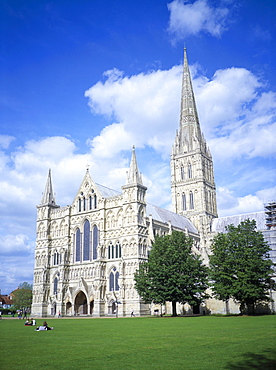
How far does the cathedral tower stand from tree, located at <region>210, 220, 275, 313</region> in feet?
136

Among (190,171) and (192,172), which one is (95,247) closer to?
(192,172)

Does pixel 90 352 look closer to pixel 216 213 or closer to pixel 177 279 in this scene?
pixel 177 279

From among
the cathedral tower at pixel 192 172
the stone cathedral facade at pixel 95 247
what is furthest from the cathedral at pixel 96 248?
the cathedral tower at pixel 192 172

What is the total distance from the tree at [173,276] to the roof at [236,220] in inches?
1565

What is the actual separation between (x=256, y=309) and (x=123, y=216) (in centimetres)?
2497

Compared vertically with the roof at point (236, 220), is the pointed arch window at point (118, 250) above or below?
below

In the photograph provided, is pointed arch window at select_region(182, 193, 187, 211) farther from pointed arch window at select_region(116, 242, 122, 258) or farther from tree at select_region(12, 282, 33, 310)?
tree at select_region(12, 282, 33, 310)

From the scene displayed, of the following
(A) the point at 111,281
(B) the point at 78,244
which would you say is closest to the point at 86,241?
(B) the point at 78,244

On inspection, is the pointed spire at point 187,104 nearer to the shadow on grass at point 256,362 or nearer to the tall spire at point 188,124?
the tall spire at point 188,124

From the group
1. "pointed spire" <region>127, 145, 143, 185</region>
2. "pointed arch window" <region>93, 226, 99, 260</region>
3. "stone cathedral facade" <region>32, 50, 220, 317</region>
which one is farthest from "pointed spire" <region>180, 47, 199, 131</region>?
"pointed arch window" <region>93, 226, 99, 260</region>

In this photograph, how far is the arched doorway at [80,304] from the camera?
6419cm

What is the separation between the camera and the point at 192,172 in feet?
319

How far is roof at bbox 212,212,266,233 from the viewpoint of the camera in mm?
87669

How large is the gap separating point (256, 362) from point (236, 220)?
82337 millimetres
